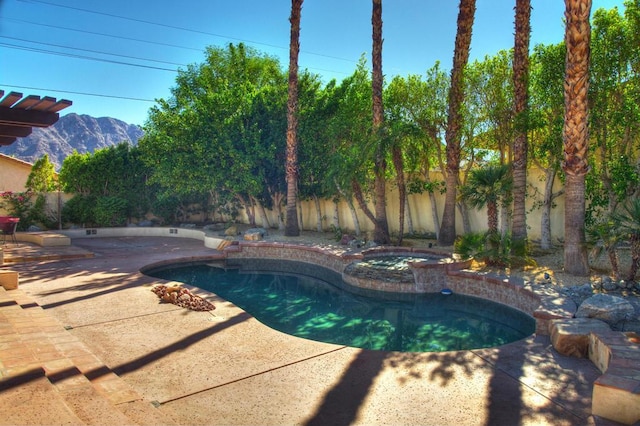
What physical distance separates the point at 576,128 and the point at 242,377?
8.10 m

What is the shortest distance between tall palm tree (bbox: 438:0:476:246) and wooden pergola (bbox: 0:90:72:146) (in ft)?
33.1

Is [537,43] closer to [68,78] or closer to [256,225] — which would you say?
[256,225]

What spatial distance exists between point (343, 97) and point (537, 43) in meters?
7.60

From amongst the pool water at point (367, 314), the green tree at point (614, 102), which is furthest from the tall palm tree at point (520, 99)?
the pool water at point (367, 314)

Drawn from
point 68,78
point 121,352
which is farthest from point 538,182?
point 68,78

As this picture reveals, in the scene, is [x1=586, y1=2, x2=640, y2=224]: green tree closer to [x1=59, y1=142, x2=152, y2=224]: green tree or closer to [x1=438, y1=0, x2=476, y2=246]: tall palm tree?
[x1=438, y1=0, x2=476, y2=246]: tall palm tree

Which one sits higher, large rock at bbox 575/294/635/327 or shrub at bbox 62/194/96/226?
shrub at bbox 62/194/96/226

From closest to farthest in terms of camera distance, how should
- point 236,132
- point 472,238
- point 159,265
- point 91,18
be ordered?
point 472,238
point 159,265
point 236,132
point 91,18

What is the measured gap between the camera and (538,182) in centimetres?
1276

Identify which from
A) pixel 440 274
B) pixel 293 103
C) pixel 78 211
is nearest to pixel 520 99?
pixel 440 274

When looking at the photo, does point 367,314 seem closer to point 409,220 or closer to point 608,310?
point 608,310

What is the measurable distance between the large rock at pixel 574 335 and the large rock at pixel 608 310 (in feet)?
1.36

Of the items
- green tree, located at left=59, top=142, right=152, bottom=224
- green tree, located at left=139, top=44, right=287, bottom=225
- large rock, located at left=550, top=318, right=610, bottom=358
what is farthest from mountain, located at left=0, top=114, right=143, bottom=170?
large rock, located at left=550, top=318, right=610, bottom=358

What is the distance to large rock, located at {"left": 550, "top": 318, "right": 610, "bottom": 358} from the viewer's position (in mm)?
5250
